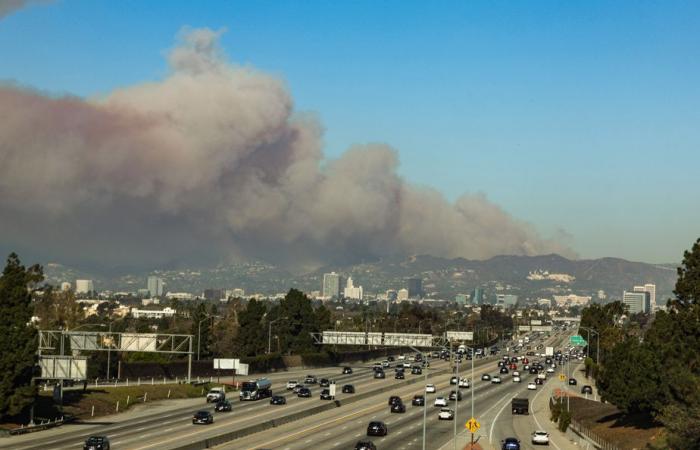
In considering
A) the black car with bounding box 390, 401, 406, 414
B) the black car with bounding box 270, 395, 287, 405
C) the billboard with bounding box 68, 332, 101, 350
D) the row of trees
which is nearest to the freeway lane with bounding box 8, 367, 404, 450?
the black car with bounding box 270, 395, 287, 405

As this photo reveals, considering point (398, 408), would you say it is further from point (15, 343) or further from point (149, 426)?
point (15, 343)

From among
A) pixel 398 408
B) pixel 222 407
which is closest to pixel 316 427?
pixel 222 407

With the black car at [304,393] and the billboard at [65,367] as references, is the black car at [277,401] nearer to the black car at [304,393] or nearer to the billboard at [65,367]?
the black car at [304,393]

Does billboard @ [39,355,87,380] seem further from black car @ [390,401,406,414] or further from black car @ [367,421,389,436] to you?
black car @ [390,401,406,414]

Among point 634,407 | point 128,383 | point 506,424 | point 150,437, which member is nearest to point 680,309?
point 634,407

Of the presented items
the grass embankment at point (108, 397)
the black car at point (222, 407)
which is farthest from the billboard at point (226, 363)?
the black car at point (222, 407)
